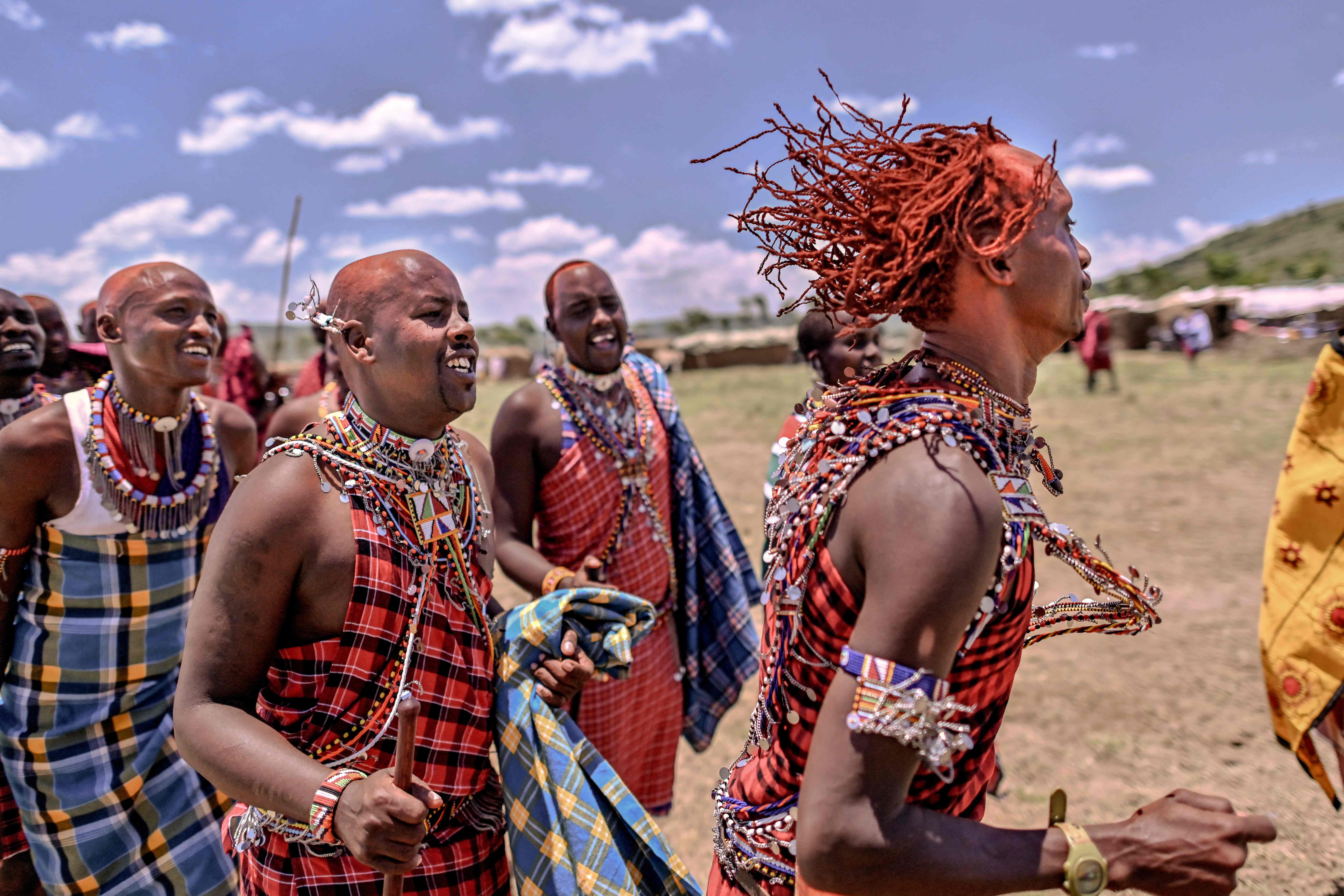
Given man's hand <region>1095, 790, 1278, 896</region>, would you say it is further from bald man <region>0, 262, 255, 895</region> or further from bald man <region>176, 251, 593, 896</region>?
bald man <region>0, 262, 255, 895</region>

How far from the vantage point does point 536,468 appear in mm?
3377

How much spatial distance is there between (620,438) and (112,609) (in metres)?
1.72

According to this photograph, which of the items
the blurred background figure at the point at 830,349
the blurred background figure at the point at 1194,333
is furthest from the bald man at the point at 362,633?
the blurred background figure at the point at 1194,333

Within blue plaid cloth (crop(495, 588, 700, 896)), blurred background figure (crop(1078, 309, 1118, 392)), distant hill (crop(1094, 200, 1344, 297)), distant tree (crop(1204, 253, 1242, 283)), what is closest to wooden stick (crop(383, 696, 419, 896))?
blue plaid cloth (crop(495, 588, 700, 896))

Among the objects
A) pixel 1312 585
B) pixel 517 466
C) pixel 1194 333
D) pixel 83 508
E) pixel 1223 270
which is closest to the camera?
pixel 1312 585

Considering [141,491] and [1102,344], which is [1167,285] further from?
[141,491]

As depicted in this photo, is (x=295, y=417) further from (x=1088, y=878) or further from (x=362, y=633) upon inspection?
(x=1088, y=878)

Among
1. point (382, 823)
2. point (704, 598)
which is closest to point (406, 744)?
point (382, 823)

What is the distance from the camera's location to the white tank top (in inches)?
104

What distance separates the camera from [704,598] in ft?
12.1

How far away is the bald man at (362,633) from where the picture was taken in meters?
1.65

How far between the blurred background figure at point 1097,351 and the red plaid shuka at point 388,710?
15.7 meters

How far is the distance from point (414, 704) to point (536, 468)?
1.95m

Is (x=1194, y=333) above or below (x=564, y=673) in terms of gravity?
above
